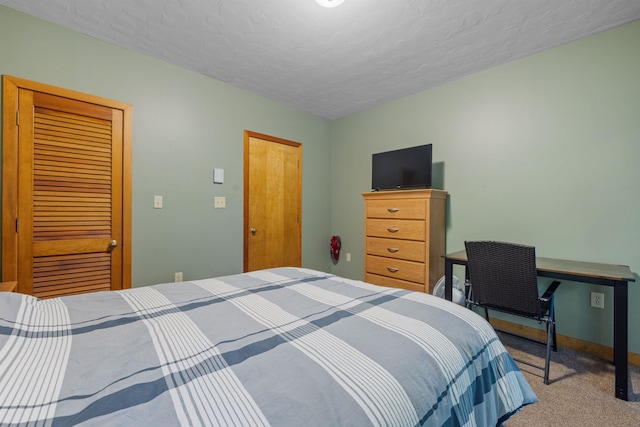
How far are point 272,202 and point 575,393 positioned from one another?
9.94 feet

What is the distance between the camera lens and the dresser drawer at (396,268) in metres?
2.71

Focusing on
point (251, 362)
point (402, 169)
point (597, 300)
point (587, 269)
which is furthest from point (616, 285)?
point (251, 362)

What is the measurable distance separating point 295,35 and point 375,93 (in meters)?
1.33

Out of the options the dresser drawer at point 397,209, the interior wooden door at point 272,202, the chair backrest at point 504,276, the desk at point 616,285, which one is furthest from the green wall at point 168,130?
the desk at point 616,285

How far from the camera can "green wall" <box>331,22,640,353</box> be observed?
2.05 m

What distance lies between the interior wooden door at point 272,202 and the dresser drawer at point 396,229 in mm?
1058

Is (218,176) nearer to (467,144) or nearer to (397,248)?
(397,248)

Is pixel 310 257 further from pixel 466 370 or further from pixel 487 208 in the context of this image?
pixel 466 370

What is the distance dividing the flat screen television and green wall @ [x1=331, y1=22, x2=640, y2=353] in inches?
11.9

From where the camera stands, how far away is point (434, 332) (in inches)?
37.3

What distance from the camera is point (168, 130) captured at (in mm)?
2633

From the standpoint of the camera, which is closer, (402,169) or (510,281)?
(510,281)

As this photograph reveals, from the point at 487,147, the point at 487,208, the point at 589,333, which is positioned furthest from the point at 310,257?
the point at 589,333

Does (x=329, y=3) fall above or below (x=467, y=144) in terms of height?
above
